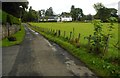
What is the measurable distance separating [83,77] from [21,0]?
41.2m

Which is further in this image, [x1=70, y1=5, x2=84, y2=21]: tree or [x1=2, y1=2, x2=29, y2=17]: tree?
[x1=70, y1=5, x2=84, y2=21]: tree

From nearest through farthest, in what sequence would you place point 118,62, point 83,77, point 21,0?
point 83,77
point 118,62
point 21,0

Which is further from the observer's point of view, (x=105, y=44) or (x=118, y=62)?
(x=105, y=44)

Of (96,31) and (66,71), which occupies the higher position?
(96,31)

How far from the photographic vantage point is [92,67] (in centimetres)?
1261

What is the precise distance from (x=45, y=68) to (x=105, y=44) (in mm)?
5334

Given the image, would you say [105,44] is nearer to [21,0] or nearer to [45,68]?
[45,68]

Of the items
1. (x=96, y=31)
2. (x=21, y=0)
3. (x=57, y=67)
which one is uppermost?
(x=21, y=0)

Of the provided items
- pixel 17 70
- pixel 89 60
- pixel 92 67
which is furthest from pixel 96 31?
pixel 17 70

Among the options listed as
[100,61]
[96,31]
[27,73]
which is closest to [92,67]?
[100,61]

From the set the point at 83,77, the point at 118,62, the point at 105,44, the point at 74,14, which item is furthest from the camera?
the point at 74,14

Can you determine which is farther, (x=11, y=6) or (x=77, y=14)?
(x=77, y=14)

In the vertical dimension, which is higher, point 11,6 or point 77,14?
point 77,14

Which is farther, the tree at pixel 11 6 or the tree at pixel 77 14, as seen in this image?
the tree at pixel 77 14
